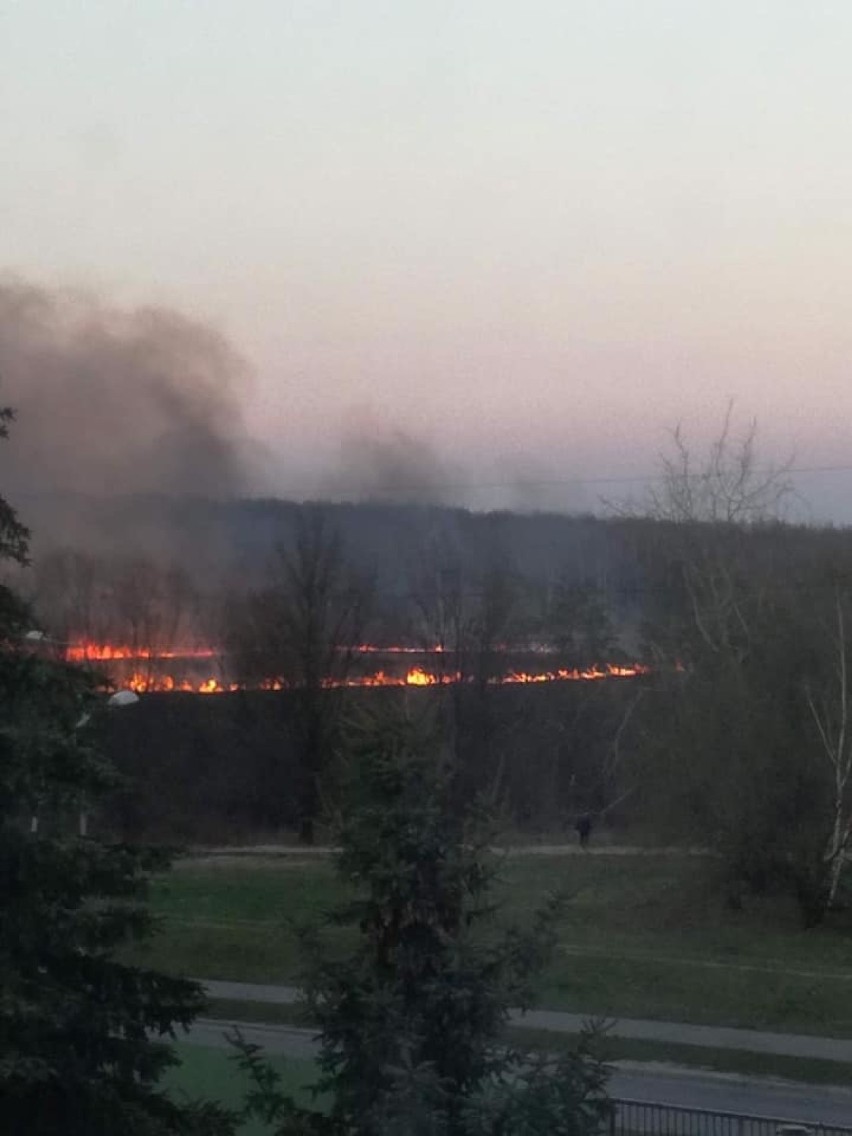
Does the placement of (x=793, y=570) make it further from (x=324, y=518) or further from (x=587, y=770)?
(x=324, y=518)

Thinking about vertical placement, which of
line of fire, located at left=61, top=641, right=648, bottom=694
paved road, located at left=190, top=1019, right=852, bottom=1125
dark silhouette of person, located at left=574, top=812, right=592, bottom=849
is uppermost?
line of fire, located at left=61, top=641, right=648, bottom=694

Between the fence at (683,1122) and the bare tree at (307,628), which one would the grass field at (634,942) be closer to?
the fence at (683,1122)

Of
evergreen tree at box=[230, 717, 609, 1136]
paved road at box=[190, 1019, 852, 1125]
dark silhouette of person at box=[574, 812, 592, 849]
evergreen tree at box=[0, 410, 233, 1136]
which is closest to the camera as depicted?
evergreen tree at box=[230, 717, 609, 1136]

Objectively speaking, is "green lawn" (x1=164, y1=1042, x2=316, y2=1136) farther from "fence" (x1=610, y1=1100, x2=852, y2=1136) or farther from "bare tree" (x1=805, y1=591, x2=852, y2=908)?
"bare tree" (x1=805, y1=591, x2=852, y2=908)

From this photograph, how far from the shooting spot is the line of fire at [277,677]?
43.7 m

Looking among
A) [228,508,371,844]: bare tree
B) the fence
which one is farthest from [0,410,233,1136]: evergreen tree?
[228,508,371,844]: bare tree

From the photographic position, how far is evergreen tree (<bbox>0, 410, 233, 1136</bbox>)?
6727 mm

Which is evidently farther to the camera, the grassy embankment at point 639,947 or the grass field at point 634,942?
the grass field at point 634,942

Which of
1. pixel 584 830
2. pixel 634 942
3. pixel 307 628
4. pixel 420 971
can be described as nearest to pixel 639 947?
pixel 634 942

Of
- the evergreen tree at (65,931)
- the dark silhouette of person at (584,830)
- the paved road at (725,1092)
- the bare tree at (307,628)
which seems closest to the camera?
the evergreen tree at (65,931)

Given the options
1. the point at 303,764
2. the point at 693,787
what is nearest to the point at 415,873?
the point at 693,787

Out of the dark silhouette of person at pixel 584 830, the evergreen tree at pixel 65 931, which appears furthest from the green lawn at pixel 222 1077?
the dark silhouette of person at pixel 584 830

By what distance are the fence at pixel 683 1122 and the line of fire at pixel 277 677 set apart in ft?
105

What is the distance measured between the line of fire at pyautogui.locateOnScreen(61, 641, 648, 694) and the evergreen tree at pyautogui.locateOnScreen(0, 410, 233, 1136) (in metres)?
35.0
